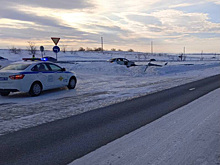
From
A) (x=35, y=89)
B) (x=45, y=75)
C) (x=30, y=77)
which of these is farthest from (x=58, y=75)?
(x=30, y=77)

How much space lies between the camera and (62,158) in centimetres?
425

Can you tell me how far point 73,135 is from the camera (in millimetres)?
5539

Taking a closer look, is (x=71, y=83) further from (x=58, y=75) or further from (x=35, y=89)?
(x=35, y=89)

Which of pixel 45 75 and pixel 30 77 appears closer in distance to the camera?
pixel 30 77

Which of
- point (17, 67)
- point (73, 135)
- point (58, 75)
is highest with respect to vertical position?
point (17, 67)

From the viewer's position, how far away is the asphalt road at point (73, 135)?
14.3 ft

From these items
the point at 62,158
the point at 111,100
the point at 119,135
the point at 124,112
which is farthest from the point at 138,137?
the point at 111,100

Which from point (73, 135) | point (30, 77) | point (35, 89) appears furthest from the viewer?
point (35, 89)

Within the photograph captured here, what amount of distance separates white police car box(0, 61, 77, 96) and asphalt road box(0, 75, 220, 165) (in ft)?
13.6

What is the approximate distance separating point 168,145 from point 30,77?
764cm

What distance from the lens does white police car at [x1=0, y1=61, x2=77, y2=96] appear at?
33.6 feet

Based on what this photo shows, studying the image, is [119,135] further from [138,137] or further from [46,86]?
[46,86]

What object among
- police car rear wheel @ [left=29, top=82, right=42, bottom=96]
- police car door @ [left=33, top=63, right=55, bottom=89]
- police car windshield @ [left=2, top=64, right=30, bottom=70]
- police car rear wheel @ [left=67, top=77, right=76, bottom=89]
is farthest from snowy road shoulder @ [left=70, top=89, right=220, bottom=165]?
police car rear wheel @ [left=67, top=77, right=76, bottom=89]

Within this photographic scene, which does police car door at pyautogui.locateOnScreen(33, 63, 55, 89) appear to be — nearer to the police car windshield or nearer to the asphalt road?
the police car windshield
